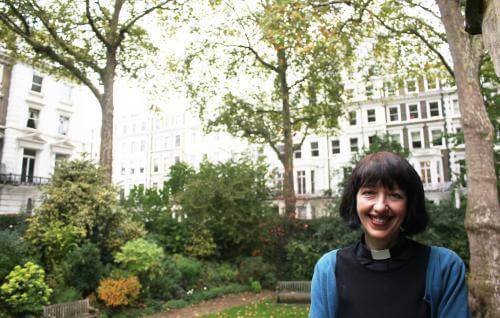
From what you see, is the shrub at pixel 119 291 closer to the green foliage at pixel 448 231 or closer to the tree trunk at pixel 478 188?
the tree trunk at pixel 478 188

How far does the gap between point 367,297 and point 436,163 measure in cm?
4493

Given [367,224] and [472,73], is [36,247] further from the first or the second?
[472,73]

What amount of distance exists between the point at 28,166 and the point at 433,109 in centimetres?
4585

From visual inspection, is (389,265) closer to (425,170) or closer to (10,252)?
(10,252)

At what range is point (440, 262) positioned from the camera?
192 cm

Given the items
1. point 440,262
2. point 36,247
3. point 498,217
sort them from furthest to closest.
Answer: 1. point 36,247
2. point 498,217
3. point 440,262

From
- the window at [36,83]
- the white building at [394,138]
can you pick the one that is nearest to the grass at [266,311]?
the white building at [394,138]

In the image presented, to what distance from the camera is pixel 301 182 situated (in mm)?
48406

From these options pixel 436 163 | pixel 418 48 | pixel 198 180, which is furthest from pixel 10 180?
pixel 436 163

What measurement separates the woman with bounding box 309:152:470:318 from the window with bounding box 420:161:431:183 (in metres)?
44.0

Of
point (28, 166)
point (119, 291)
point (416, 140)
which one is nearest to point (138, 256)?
point (119, 291)

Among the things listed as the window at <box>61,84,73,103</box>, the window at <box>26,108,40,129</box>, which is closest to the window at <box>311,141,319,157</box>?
the window at <box>61,84,73,103</box>

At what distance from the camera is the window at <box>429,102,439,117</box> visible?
4353 cm

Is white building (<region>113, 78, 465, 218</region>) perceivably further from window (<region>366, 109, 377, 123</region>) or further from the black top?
the black top
